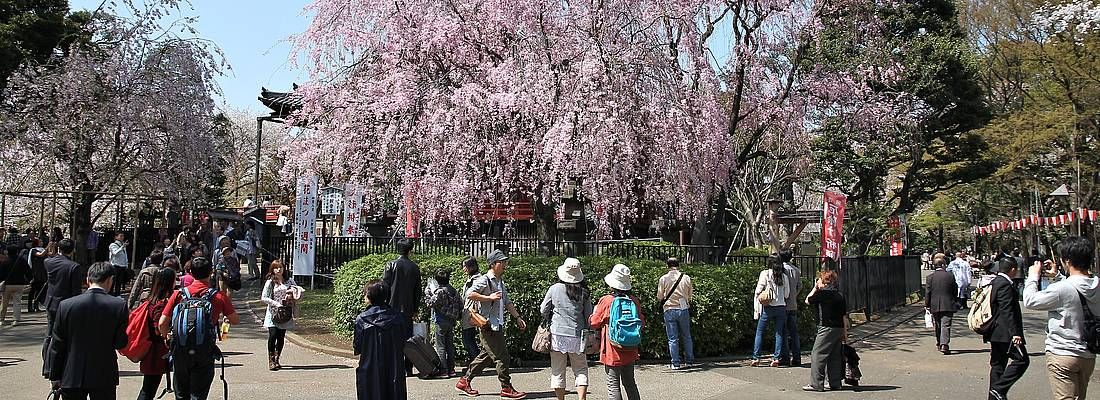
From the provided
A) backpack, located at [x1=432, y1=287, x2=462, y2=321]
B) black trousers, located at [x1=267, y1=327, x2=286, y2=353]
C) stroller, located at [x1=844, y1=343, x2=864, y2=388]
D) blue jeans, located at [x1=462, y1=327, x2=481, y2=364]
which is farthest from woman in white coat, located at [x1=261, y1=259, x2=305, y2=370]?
stroller, located at [x1=844, y1=343, x2=864, y2=388]

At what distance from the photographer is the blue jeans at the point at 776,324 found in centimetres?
1173

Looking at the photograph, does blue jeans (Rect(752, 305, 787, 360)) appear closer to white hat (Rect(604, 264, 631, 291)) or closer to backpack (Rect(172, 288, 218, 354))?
white hat (Rect(604, 264, 631, 291))

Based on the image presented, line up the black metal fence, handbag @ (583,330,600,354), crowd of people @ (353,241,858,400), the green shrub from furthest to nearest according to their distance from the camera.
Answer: the green shrub < the black metal fence < handbag @ (583,330,600,354) < crowd of people @ (353,241,858,400)

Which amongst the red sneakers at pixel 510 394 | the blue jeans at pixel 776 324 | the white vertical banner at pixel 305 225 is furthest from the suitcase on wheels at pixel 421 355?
the white vertical banner at pixel 305 225

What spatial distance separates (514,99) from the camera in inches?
545

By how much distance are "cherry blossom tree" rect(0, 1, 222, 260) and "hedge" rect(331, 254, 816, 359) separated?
1013 cm

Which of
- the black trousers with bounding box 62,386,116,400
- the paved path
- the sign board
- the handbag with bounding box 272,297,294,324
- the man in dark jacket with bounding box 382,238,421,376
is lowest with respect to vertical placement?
the paved path

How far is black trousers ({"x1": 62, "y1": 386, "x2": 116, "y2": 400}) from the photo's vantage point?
595 centimetres

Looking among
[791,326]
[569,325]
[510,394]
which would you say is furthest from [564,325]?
[791,326]

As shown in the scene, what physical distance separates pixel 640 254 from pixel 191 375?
370 inches

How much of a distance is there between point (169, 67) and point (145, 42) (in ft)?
2.92

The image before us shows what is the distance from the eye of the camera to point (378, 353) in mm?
6383

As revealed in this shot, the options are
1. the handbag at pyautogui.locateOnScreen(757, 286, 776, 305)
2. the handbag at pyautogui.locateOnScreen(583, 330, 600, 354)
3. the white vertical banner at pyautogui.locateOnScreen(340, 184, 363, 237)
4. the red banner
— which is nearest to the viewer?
the handbag at pyautogui.locateOnScreen(583, 330, 600, 354)

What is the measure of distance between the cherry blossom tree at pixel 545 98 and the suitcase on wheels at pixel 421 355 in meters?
6.51
